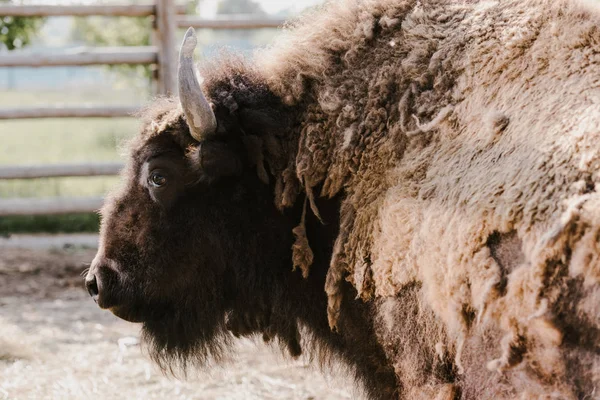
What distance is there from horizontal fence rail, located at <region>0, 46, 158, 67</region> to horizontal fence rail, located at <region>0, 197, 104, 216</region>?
4.56 ft

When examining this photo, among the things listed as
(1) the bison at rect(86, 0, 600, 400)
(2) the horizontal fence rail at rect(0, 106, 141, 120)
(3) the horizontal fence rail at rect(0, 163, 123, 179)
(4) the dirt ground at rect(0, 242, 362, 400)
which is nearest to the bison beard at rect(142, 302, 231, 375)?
(1) the bison at rect(86, 0, 600, 400)

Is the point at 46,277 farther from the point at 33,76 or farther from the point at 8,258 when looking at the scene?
the point at 33,76

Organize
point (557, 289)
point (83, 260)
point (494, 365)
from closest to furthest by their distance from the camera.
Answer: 1. point (557, 289)
2. point (494, 365)
3. point (83, 260)

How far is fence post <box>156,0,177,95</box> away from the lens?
7555mm

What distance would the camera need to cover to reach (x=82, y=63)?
24.8 feet

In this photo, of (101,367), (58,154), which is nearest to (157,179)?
(101,367)

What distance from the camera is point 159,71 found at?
25.1 feet

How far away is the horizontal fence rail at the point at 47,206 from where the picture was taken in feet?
24.1

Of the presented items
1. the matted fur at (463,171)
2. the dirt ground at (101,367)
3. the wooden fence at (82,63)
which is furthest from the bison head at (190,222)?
the wooden fence at (82,63)

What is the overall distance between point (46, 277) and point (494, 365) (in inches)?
214

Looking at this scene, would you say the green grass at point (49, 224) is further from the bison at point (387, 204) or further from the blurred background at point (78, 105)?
the bison at point (387, 204)

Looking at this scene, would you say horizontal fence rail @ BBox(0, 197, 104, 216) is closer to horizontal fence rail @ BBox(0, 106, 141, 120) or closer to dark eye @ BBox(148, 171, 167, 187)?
horizontal fence rail @ BBox(0, 106, 141, 120)

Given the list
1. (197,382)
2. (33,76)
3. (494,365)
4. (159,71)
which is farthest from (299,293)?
(33,76)

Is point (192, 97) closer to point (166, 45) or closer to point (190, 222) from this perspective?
point (190, 222)
